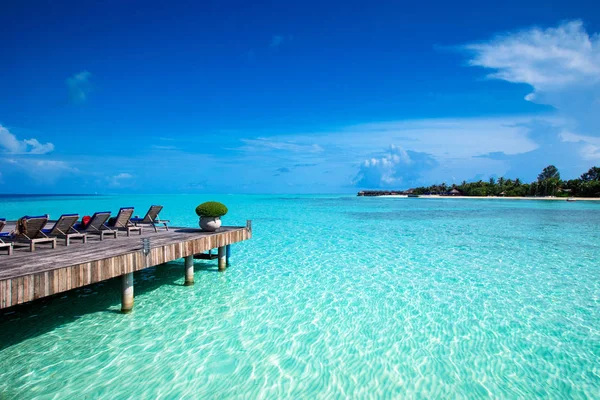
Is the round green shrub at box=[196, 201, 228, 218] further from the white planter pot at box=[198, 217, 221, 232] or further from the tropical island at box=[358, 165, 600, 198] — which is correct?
the tropical island at box=[358, 165, 600, 198]

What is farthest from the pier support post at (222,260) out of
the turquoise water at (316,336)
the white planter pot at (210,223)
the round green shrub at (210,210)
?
the round green shrub at (210,210)

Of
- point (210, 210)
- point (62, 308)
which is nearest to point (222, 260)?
point (210, 210)

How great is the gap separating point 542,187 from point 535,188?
1.70m

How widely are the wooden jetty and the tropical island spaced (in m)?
97.8

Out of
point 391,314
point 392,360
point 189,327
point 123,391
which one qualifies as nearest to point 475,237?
point 391,314

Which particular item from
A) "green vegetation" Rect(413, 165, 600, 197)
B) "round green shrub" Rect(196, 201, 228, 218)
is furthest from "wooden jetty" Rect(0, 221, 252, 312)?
"green vegetation" Rect(413, 165, 600, 197)

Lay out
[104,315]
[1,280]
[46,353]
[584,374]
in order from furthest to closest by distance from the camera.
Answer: [104,315] < [46,353] < [584,374] < [1,280]

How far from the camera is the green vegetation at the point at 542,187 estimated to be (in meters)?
82.8

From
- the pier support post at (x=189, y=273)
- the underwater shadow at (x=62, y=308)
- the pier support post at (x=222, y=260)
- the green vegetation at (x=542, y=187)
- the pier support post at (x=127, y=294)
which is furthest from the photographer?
the green vegetation at (x=542, y=187)

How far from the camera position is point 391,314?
7.91 meters

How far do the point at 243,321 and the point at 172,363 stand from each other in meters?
1.94

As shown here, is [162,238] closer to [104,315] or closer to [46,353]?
[104,315]

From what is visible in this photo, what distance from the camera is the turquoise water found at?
16.9 ft

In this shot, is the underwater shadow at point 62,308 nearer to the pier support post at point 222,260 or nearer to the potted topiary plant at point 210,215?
the pier support post at point 222,260
